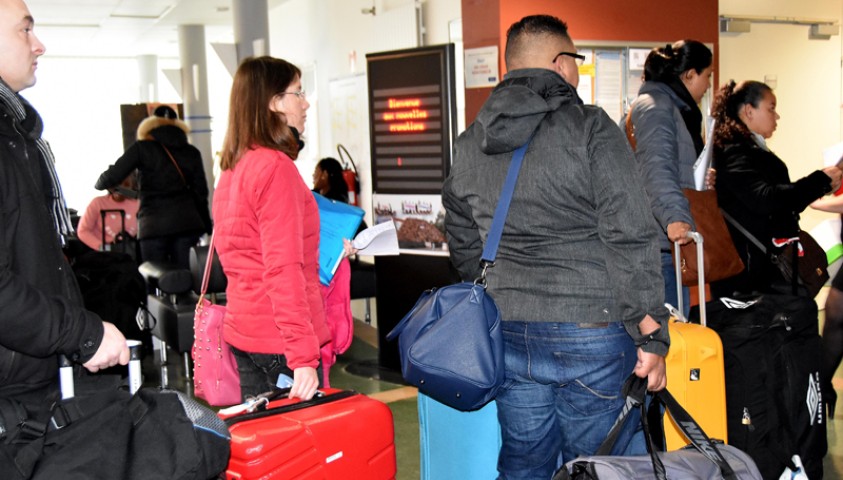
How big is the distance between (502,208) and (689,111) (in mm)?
1669

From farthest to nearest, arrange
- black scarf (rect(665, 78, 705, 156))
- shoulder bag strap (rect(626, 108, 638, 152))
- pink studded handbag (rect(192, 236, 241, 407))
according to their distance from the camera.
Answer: shoulder bag strap (rect(626, 108, 638, 152)), black scarf (rect(665, 78, 705, 156)), pink studded handbag (rect(192, 236, 241, 407))

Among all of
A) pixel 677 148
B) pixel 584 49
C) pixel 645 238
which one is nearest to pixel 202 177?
pixel 584 49

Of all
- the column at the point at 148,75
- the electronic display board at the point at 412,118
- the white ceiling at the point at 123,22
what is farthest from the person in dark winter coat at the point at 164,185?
the column at the point at 148,75

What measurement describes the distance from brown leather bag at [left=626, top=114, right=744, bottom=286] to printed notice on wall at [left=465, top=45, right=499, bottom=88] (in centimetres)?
144

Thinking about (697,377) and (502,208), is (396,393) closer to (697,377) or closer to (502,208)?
(697,377)

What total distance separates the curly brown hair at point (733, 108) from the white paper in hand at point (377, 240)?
1.64m

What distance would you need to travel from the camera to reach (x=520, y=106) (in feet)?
6.63

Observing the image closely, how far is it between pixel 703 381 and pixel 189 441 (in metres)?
1.85

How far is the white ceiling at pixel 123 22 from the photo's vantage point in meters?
11.5

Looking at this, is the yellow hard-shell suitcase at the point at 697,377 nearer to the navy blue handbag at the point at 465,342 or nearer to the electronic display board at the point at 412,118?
the navy blue handbag at the point at 465,342

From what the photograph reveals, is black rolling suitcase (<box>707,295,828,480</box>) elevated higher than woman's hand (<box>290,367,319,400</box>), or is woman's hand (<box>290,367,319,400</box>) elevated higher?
woman's hand (<box>290,367,319,400</box>)

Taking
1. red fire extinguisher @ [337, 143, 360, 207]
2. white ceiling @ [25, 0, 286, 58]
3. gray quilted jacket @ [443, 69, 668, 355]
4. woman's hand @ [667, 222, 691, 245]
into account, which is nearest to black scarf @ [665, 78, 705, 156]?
woman's hand @ [667, 222, 691, 245]

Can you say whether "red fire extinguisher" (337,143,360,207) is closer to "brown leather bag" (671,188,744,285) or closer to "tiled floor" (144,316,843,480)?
"tiled floor" (144,316,843,480)

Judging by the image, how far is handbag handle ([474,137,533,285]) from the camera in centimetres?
206
